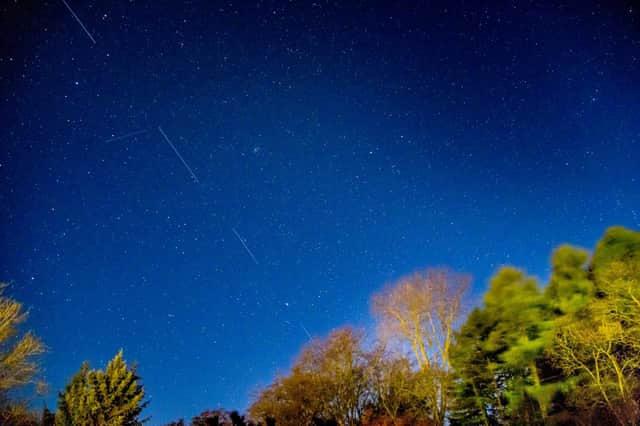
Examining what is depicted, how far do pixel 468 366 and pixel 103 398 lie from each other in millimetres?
23635

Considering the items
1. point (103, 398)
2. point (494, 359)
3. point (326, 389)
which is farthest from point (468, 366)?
point (103, 398)

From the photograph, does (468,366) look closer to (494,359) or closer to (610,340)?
(494,359)

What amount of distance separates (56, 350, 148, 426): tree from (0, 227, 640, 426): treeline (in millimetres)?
48

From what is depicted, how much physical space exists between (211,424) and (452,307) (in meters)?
18.3

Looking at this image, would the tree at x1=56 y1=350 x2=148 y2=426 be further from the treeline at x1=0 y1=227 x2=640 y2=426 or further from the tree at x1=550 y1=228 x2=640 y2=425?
the tree at x1=550 y1=228 x2=640 y2=425

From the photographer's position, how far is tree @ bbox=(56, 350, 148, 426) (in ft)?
58.8

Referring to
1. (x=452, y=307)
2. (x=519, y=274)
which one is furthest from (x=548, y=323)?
(x=452, y=307)

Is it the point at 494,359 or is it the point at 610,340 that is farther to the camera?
the point at 494,359

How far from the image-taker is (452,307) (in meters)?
29.1

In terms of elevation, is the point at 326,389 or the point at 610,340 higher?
the point at 326,389

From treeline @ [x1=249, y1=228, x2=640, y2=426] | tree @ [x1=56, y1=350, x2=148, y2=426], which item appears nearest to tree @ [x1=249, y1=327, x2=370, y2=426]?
treeline @ [x1=249, y1=228, x2=640, y2=426]

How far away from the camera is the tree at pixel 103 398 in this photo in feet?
→ 58.8

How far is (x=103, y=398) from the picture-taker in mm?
18344

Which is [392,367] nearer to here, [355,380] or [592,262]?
[355,380]
